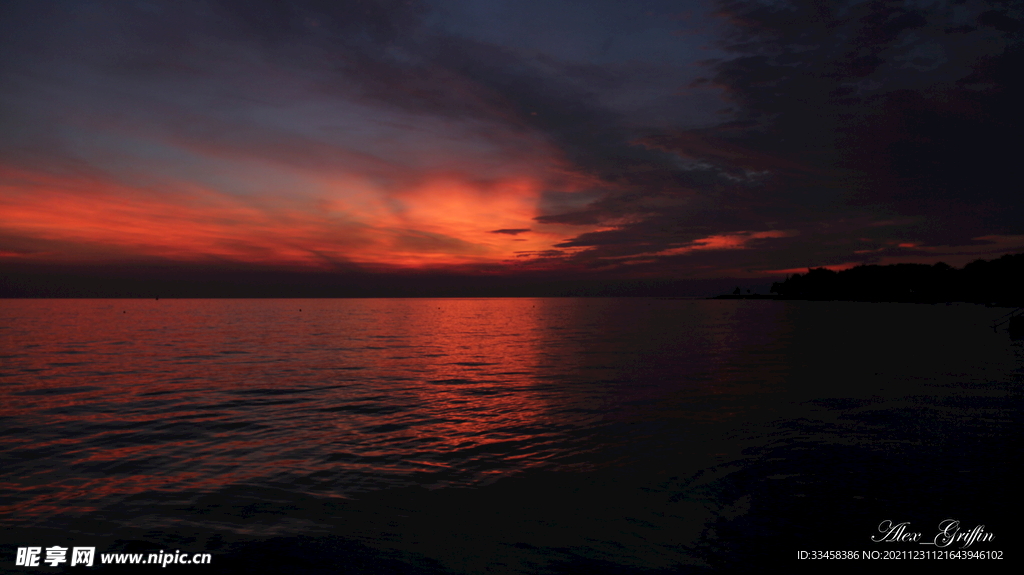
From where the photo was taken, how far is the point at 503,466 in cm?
1571

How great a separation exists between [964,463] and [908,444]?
2421 mm

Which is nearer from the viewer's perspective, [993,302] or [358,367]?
[358,367]

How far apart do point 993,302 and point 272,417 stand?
10623 inches

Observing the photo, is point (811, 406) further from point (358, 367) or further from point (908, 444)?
point (358, 367)

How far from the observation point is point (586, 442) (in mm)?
18609

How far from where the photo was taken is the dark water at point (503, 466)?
33.7ft

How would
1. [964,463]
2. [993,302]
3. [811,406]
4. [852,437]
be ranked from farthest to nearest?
1. [993,302]
2. [811,406]
3. [852,437]
4. [964,463]

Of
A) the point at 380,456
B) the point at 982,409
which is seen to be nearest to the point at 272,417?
the point at 380,456

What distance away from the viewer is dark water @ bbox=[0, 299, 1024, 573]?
1027 cm

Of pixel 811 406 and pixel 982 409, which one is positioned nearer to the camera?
pixel 982 409

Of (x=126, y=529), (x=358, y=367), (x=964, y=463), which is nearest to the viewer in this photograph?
(x=126, y=529)

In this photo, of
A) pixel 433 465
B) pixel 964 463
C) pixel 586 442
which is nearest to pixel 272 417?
pixel 433 465

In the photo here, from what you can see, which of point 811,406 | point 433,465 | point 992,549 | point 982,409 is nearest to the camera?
point 992,549

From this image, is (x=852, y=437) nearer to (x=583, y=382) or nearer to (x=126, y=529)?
(x=583, y=382)
